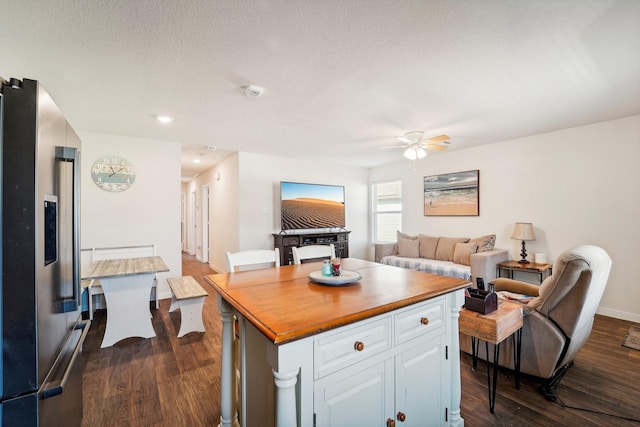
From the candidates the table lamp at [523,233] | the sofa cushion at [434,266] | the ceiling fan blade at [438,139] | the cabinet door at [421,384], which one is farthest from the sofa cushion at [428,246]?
the cabinet door at [421,384]

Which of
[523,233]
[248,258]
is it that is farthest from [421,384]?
[523,233]

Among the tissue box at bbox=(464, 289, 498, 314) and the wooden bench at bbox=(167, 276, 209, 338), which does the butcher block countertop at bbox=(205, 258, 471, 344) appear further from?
the wooden bench at bbox=(167, 276, 209, 338)

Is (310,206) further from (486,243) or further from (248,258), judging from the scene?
(248,258)

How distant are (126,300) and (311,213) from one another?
3308 mm

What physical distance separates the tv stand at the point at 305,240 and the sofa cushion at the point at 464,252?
2.08 metres

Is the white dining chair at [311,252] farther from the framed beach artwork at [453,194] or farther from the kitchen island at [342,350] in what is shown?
the framed beach artwork at [453,194]

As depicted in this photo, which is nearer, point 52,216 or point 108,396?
point 52,216

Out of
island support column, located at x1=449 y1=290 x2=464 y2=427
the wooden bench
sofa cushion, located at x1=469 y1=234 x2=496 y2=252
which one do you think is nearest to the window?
sofa cushion, located at x1=469 y1=234 x2=496 y2=252

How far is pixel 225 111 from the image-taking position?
3047mm

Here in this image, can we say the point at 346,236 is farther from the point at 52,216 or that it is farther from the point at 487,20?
the point at 52,216

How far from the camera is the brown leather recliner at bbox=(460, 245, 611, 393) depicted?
6.02 ft

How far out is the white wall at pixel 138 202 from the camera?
148 inches

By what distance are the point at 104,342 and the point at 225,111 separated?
261cm

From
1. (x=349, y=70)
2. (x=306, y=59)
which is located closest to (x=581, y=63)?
(x=349, y=70)
